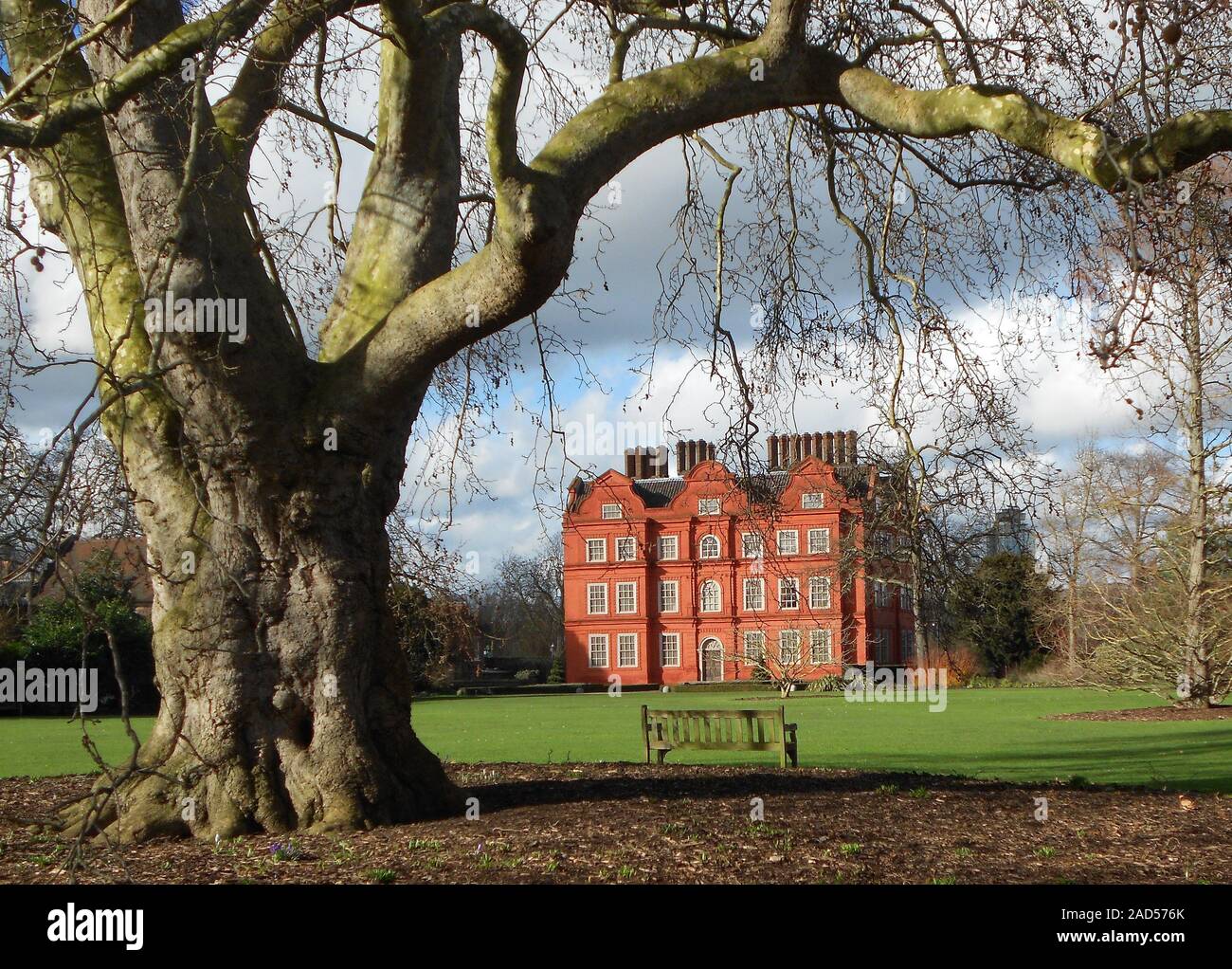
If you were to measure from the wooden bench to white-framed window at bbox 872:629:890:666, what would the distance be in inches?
1762

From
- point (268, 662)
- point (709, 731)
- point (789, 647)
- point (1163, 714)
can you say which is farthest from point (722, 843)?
point (789, 647)

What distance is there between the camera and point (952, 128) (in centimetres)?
734

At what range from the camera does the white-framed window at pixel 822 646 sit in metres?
45.9

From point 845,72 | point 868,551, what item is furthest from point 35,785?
point 845,72

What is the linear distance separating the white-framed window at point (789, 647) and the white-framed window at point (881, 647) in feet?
44.5

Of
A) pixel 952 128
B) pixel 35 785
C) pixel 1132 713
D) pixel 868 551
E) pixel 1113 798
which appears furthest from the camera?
pixel 1132 713

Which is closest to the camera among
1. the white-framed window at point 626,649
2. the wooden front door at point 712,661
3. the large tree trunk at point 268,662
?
the large tree trunk at point 268,662

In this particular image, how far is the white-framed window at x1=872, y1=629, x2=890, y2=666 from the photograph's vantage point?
58.3 m

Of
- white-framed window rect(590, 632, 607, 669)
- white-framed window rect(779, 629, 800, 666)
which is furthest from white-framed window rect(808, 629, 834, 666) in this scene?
white-framed window rect(590, 632, 607, 669)

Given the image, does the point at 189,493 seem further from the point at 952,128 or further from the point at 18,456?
the point at 952,128

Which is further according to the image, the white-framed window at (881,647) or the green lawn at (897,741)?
the white-framed window at (881,647)

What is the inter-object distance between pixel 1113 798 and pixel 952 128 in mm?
6342

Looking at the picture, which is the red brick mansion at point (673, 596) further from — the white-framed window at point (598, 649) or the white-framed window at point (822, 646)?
the white-framed window at point (822, 646)

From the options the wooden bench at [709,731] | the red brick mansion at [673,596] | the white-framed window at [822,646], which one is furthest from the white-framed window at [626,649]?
the wooden bench at [709,731]
